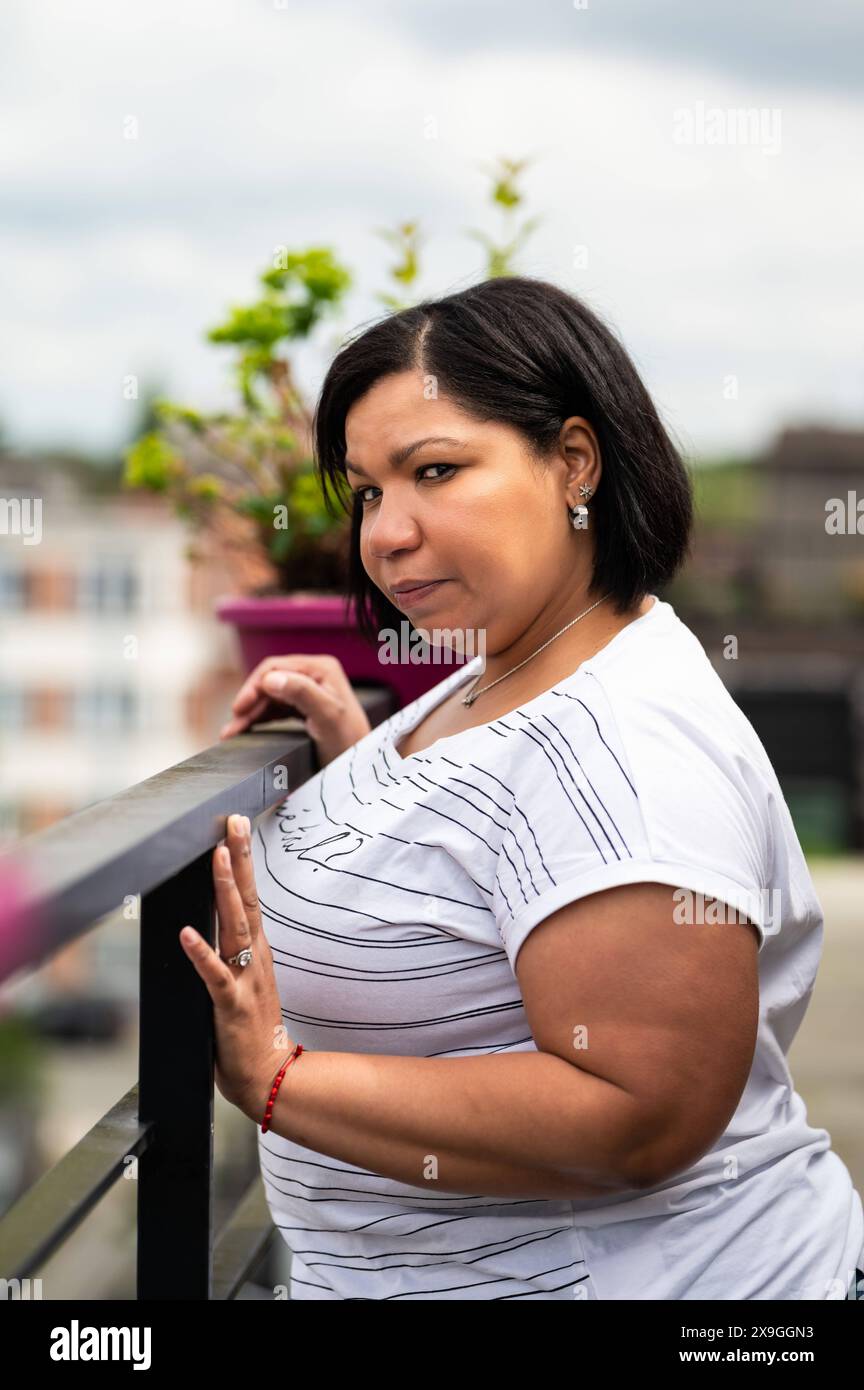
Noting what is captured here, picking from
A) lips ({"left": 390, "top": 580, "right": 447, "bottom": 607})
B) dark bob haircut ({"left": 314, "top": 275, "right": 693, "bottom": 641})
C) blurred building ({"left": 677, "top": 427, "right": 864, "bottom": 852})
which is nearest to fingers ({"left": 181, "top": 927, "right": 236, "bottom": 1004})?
lips ({"left": 390, "top": 580, "right": 447, "bottom": 607})

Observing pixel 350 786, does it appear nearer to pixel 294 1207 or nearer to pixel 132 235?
pixel 294 1207

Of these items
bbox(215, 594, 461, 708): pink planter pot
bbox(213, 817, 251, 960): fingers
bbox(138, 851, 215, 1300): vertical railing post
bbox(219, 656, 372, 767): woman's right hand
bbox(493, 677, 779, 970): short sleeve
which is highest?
bbox(215, 594, 461, 708): pink planter pot

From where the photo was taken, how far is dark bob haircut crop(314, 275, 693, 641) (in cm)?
112

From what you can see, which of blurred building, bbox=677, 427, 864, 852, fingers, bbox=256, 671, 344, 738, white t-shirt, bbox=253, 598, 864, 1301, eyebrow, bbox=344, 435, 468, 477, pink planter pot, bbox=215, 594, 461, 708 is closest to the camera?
white t-shirt, bbox=253, 598, 864, 1301

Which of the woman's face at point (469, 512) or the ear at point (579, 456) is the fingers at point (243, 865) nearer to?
the woman's face at point (469, 512)

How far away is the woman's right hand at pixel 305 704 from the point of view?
1.56 metres

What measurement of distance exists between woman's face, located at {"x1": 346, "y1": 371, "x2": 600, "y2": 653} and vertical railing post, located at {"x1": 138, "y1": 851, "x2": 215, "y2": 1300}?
294mm

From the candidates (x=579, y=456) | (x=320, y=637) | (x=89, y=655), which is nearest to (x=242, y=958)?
(x=579, y=456)

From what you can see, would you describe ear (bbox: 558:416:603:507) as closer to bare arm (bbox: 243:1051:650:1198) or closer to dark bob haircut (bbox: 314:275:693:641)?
dark bob haircut (bbox: 314:275:693:641)

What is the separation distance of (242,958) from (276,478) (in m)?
1.19

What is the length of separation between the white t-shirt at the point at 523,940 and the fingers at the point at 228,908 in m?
0.08

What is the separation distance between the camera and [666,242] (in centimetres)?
2469

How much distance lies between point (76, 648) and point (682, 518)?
53955mm

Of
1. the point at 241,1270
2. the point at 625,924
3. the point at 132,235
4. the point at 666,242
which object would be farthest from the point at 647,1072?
the point at 132,235
